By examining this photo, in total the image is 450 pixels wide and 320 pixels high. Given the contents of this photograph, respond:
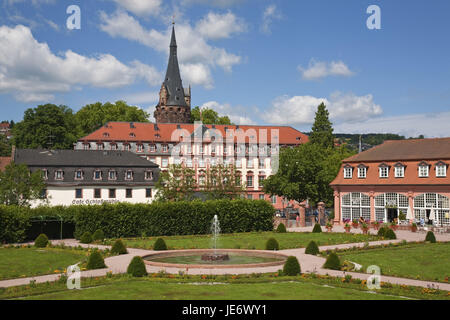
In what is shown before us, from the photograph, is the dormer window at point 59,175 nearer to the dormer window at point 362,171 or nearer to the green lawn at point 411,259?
the dormer window at point 362,171

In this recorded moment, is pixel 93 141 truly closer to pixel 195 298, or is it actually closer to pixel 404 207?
pixel 404 207

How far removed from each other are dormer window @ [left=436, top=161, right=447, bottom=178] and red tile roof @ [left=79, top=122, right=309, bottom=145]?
46.8 metres

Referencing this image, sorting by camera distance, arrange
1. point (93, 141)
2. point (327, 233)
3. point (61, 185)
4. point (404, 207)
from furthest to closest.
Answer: point (93, 141) < point (61, 185) < point (404, 207) < point (327, 233)

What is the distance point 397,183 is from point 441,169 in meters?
4.83

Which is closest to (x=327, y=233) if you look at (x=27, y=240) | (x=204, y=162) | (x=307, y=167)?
(x=307, y=167)

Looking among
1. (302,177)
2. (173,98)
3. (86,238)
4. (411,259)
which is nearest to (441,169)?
(302,177)

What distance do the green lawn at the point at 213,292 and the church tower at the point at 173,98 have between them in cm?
9166

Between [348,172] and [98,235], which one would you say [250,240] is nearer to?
[98,235]

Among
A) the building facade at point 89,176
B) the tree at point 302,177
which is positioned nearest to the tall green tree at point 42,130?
the building facade at point 89,176

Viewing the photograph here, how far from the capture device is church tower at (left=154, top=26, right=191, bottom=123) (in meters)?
110

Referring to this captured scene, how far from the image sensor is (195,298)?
655 inches

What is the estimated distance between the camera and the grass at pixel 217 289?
17172mm

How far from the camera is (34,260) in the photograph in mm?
28344
